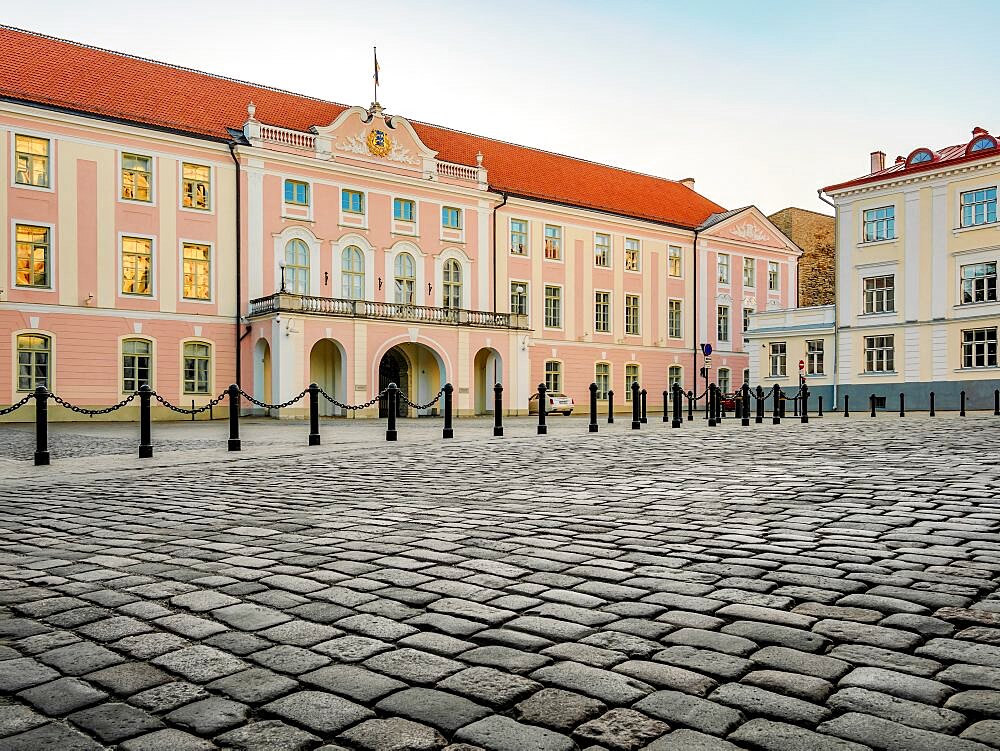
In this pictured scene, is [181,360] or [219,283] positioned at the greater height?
[219,283]

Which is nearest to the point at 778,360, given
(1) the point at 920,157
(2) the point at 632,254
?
(2) the point at 632,254

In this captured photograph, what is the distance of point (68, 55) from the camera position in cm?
3416

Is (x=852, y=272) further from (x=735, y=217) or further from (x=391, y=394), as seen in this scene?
(x=391, y=394)

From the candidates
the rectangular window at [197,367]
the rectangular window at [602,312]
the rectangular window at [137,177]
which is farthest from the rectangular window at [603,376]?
the rectangular window at [137,177]

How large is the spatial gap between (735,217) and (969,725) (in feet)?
175

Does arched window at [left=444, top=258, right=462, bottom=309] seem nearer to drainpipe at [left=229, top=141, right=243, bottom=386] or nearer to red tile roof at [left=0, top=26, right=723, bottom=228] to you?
red tile roof at [left=0, top=26, right=723, bottom=228]

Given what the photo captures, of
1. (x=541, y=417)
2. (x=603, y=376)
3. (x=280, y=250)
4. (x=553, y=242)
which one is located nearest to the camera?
(x=541, y=417)

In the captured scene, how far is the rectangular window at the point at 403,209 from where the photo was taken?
39.5 m

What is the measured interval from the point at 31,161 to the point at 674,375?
34678mm

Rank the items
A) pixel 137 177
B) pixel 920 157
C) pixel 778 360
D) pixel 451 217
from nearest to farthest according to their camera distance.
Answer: pixel 137 177
pixel 920 157
pixel 451 217
pixel 778 360

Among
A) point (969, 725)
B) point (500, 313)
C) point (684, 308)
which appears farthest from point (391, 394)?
point (684, 308)

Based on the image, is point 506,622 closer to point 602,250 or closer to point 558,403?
point 558,403

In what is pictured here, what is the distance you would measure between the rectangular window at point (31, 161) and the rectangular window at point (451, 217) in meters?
17.0

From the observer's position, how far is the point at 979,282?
38.2 m
